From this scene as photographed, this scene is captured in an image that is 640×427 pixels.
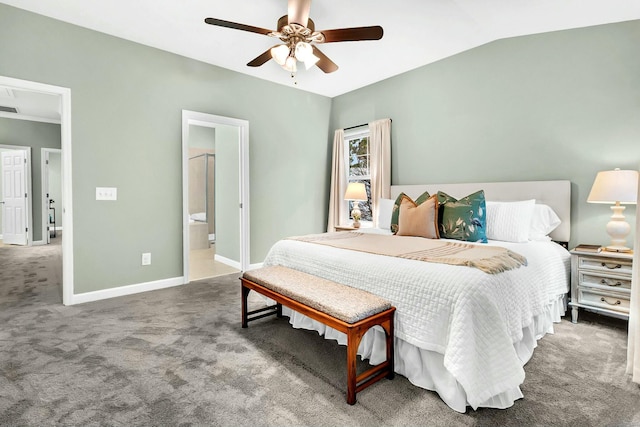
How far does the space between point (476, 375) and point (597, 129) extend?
2.68 meters

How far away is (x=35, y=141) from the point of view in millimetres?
6738

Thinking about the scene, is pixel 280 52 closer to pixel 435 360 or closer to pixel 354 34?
pixel 354 34

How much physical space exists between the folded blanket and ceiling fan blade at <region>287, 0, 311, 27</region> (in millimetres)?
1742

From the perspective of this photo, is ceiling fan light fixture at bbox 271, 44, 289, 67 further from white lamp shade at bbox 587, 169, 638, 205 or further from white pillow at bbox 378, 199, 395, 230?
white lamp shade at bbox 587, 169, 638, 205

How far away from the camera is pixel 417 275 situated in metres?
1.82

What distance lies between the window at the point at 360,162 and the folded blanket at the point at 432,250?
6.94ft

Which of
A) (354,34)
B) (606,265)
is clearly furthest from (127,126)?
(606,265)

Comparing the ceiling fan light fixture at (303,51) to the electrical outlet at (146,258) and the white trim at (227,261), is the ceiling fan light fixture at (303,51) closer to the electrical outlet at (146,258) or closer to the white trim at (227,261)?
the electrical outlet at (146,258)

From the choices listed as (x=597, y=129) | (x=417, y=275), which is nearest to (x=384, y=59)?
(x=597, y=129)

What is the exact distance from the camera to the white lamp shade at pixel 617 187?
2459mm

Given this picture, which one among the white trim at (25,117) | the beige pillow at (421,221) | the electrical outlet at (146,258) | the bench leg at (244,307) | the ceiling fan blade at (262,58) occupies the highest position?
the white trim at (25,117)

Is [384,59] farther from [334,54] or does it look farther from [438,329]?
[438,329]

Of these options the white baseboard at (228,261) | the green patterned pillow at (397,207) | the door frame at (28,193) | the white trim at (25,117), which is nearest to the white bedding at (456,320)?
the green patterned pillow at (397,207)

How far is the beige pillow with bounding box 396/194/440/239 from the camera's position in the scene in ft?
9.80
